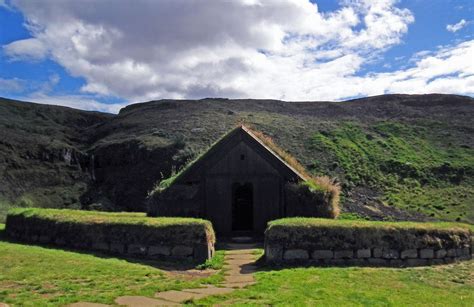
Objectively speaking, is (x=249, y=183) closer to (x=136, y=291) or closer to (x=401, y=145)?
(x=136, y=291)

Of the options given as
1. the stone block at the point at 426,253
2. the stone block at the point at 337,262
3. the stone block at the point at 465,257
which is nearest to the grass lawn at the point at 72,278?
the stone block at the point at 337,262

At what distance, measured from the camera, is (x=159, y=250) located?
15.1 m

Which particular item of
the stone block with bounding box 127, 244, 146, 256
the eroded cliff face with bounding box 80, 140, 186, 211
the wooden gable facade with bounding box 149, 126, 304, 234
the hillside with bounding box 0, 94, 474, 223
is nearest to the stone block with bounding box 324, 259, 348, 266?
the wooden gable facade with bounding box 149, 126, 304, 234

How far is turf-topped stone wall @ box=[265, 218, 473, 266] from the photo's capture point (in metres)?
14.5

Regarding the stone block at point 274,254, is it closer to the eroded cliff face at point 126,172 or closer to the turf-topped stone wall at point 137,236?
the turf-topped stone wall at point 137,236

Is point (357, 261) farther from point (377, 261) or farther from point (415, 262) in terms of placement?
point (415, 262)

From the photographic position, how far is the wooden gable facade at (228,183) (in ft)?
65.5

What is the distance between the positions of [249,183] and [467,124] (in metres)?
44.3

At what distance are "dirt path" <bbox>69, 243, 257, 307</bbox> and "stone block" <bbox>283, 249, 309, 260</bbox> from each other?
1090mm

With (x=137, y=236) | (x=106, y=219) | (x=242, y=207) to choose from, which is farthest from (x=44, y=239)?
(x=242, y=207)

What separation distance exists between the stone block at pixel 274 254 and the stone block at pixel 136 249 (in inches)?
159

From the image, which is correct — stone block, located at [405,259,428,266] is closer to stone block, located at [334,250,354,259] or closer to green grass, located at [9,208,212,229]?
stone block, located at [334,250,354,259]

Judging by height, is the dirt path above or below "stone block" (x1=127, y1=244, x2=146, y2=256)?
below

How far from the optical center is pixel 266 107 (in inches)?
2425
